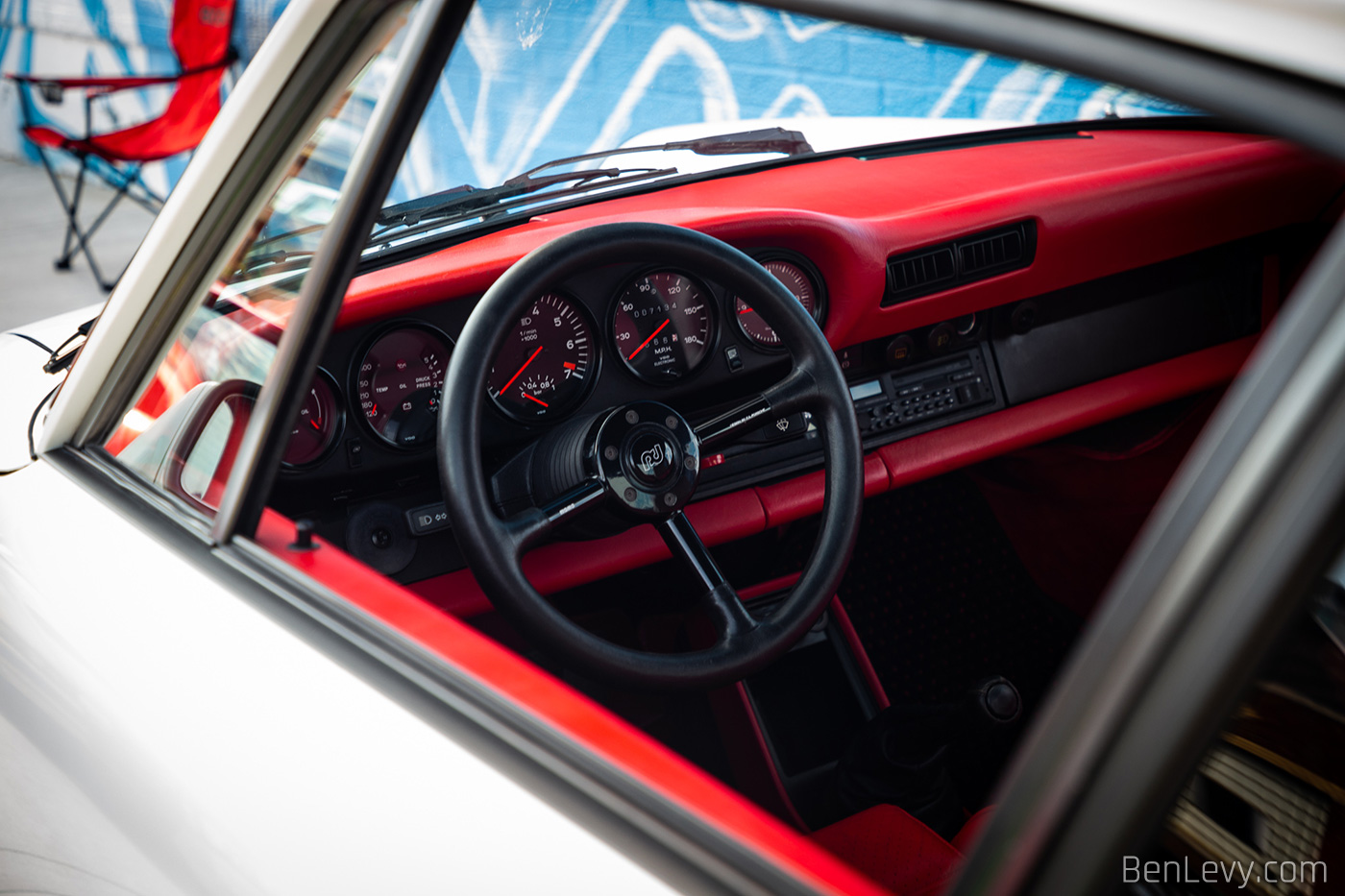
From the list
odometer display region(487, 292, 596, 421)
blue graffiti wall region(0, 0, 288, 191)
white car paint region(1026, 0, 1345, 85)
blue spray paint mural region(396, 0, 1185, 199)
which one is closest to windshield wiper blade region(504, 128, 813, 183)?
odometer display region(487, 292, 596, 421)

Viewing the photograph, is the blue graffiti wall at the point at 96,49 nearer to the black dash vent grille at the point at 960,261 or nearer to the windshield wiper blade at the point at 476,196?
the windshield wiper blade at the point at 476,196

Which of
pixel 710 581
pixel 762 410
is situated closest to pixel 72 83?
pixel 762 410

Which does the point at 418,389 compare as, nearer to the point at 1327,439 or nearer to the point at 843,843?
the point at 843,843

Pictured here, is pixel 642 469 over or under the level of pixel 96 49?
over

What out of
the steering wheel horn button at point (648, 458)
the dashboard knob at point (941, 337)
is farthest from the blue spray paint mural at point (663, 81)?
the steering wheel horn button at point (648, 458)

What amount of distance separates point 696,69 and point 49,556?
4049 millimetres

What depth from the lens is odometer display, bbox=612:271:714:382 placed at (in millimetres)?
1796

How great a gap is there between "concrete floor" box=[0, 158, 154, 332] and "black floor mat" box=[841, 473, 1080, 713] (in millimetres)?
3470

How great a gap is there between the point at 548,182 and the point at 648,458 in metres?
0.82

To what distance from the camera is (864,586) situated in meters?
2.11

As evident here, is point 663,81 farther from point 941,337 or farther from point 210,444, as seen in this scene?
point 210,444

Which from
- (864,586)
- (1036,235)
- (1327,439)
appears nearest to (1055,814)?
(1327,439)

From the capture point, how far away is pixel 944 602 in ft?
7.00

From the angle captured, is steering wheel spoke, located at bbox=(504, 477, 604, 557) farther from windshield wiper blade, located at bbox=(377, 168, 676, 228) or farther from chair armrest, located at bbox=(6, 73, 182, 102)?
chair armrest, located at bbox=(6, 73, 182, 102)
